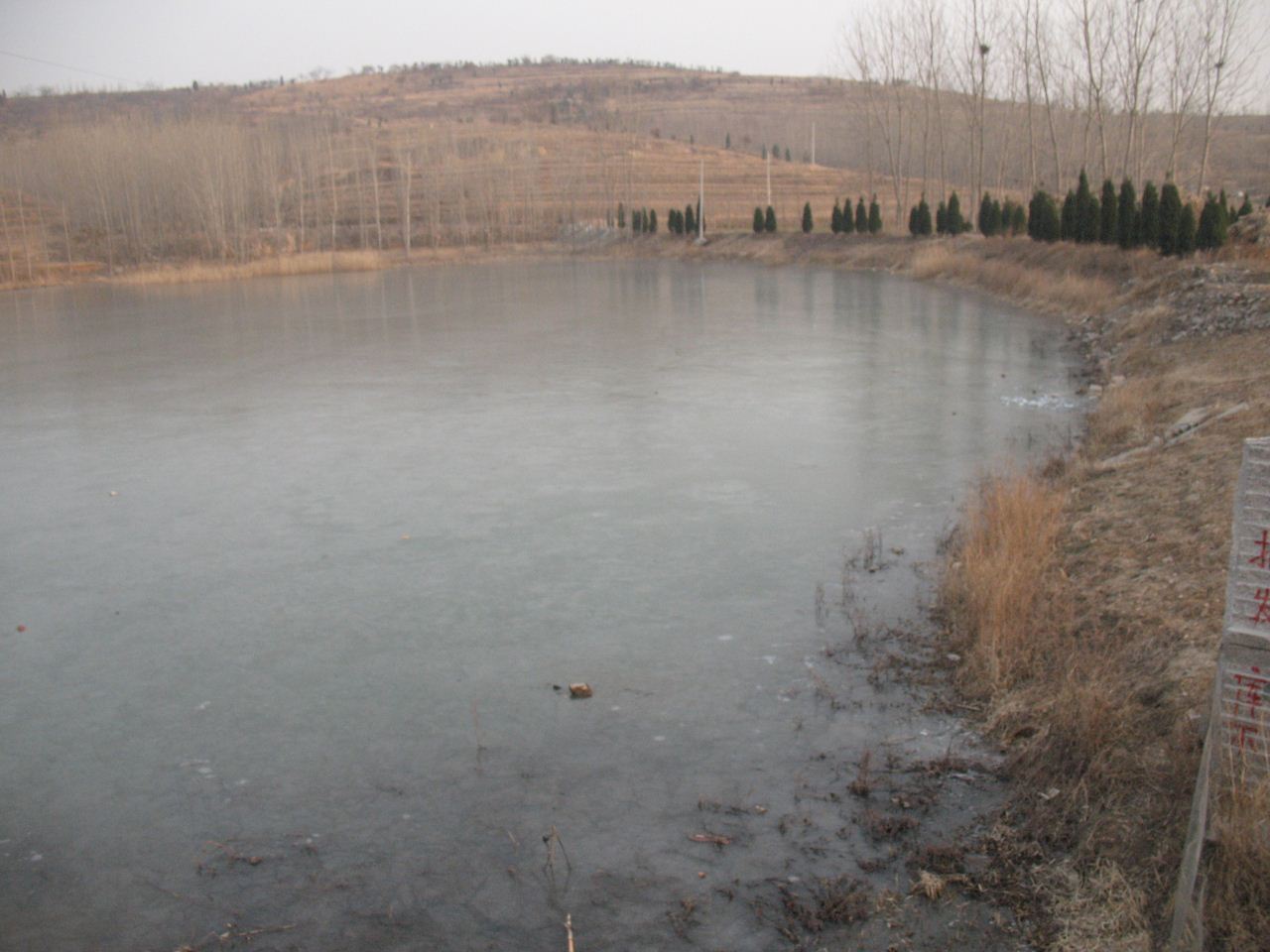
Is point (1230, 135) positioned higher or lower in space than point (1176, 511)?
higher

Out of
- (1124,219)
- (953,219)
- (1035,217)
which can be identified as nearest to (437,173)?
(953,219)

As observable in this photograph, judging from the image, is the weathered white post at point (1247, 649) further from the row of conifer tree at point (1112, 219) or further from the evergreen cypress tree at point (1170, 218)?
the evergreen cypress tree at point (1170, 218)

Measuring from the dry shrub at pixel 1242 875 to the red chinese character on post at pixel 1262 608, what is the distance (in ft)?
1.65

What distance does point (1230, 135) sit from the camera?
70438mm

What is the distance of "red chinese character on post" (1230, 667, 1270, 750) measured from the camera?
3.35 meters

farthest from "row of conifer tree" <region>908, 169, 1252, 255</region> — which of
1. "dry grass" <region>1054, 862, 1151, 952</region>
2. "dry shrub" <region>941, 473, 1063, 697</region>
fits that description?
"dry grass" <region>1054, 862, 1151, 952</region>

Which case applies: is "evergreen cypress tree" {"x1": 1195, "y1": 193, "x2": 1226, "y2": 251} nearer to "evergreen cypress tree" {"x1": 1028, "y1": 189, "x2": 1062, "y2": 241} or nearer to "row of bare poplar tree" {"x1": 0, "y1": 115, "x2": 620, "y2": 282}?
"evergreen cypress tree" {"x1": 1028, "y1": 189, "x2": 1062, "y2": 241}

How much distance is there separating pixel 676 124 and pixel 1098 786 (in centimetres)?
11476

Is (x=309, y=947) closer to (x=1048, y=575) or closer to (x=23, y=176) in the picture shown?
(x=1048, y=575)

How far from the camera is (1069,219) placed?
2488 centimetres

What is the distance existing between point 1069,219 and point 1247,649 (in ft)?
78.5

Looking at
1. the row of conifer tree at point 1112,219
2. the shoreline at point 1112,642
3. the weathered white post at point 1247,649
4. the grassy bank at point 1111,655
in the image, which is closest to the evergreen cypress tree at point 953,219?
the row of conifer tree at point 1112,219

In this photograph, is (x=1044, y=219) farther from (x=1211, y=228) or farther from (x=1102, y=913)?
(x=1102, y=913)

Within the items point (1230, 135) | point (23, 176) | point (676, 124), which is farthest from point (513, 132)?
point (1230, 135)
